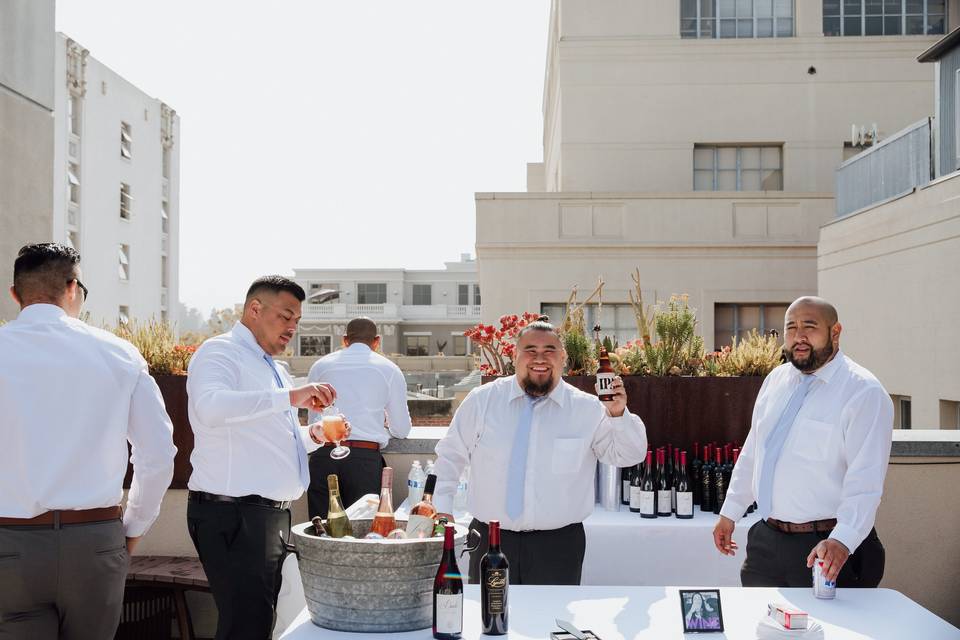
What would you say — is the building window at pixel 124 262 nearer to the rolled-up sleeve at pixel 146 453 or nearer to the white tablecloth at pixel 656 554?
the white tablecloth at pixel 656 554

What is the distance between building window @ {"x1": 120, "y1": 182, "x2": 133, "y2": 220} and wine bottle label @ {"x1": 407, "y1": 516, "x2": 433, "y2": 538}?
40.0 meters

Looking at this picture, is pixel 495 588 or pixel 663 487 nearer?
pixel 495 588

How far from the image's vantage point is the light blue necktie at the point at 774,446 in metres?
3.63

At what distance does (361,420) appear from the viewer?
5.57m

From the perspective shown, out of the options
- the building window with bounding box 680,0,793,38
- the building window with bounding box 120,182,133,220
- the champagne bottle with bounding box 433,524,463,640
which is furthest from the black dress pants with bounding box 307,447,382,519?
the building window with bounding box 120,182,133,220

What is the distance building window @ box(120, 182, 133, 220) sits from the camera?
128 feet

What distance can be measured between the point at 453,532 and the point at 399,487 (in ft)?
9.55

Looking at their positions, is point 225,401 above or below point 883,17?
below

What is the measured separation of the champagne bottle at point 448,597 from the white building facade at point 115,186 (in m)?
33.7

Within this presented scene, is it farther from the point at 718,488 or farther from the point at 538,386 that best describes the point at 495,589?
the point at 718,488

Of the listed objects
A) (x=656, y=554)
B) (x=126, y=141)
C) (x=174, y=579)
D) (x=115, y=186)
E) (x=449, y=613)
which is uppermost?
(x=126, y=141)

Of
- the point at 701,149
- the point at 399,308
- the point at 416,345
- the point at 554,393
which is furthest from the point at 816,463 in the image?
the point at 416,345

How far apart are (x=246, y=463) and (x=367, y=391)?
210 cm

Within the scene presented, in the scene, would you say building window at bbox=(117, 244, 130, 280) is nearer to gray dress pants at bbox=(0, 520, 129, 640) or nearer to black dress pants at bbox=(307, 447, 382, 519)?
black dress pants at bbox=(307, 447, 382, 519)
